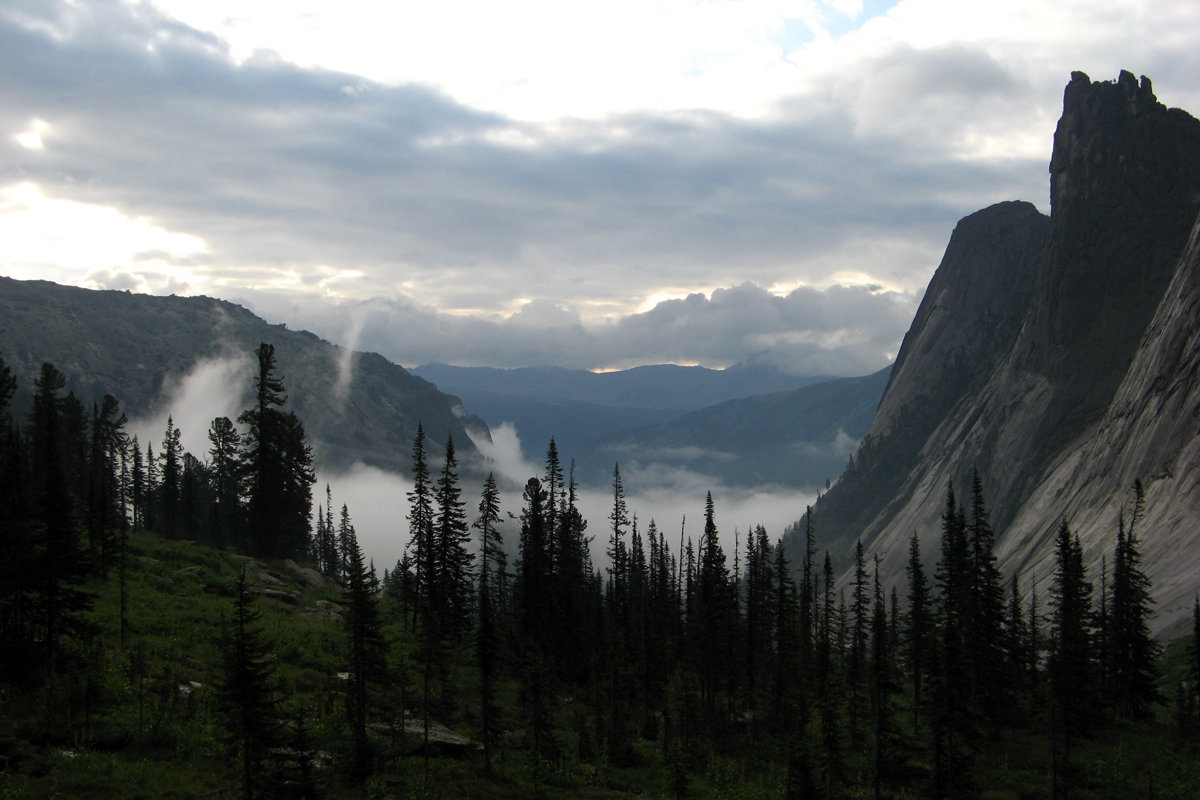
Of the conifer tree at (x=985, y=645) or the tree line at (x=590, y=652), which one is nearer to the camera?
the tree line at (x=590, y=652)

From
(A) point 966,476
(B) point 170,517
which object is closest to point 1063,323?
(A) point 966,476

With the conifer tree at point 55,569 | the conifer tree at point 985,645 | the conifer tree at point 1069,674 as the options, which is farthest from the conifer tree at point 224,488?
the conifer tree at point 1069,674

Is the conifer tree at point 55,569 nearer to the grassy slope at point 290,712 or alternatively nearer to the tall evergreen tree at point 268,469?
the grassy slope at point 290,712

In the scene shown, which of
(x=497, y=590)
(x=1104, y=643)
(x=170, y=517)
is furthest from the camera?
(x=170, y=517)

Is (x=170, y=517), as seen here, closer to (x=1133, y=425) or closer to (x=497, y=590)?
(x=497, y=590)

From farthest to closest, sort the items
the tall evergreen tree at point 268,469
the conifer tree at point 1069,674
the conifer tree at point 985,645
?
1. the tall evergreen tree at point 268,469
2. the conifer tree at point 985,645
3. the conifer tree at point 1069,674

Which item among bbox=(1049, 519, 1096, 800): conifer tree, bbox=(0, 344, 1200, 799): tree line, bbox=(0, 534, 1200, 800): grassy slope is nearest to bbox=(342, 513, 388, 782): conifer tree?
bbox=(0, 344, 1200, 799): tree line

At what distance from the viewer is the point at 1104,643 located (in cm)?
5606

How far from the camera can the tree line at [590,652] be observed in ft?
103

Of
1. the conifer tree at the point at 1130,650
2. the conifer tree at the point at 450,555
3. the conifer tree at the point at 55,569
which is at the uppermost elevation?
the conifer tree at the point at 55,569

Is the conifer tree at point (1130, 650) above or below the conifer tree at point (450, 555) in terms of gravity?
below

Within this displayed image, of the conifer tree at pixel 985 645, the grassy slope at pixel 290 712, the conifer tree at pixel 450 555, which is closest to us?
the grassy slope at pixel 290 712

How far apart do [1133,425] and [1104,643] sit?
75496 mm

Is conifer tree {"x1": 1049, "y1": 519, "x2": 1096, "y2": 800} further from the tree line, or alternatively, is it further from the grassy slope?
the grassy slope
